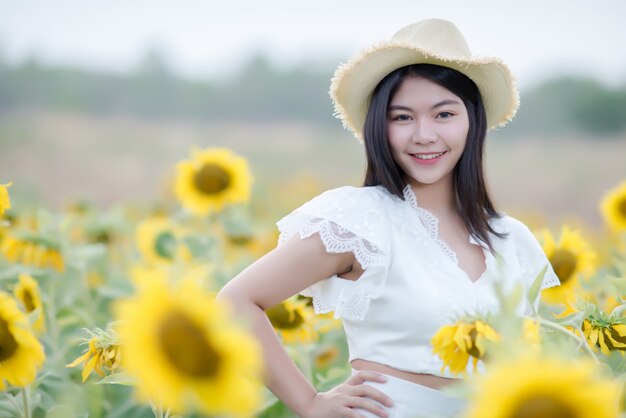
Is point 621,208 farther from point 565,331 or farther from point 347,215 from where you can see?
point 565,331

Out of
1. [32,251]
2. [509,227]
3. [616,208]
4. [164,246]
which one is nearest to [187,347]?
[509,227]

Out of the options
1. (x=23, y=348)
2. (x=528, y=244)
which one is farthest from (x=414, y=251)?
(x=23, y=348)

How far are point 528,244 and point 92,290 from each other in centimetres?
148

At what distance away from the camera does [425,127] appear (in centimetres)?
145

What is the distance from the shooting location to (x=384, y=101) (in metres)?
1.50

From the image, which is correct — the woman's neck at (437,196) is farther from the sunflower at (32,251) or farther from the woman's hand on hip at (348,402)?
the sunflower at (32,251)

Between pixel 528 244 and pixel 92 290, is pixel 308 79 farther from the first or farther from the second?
pixel 528 244

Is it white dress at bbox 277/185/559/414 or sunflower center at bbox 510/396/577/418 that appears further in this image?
white dress at bbox 277/185/559/414

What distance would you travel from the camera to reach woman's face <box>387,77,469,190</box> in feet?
4.80

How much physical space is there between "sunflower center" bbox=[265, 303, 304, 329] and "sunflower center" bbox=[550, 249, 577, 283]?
72 centimetres

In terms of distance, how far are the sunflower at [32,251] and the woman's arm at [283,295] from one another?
101 cm

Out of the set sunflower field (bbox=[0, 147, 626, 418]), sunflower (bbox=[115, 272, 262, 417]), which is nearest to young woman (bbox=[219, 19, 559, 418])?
sunflower field (bbox=[0, 147, 626, 418])

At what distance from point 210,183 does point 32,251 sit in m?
0.67

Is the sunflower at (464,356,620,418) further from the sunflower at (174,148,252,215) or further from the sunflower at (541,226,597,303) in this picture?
the sunflower at (174,148,252,215)
